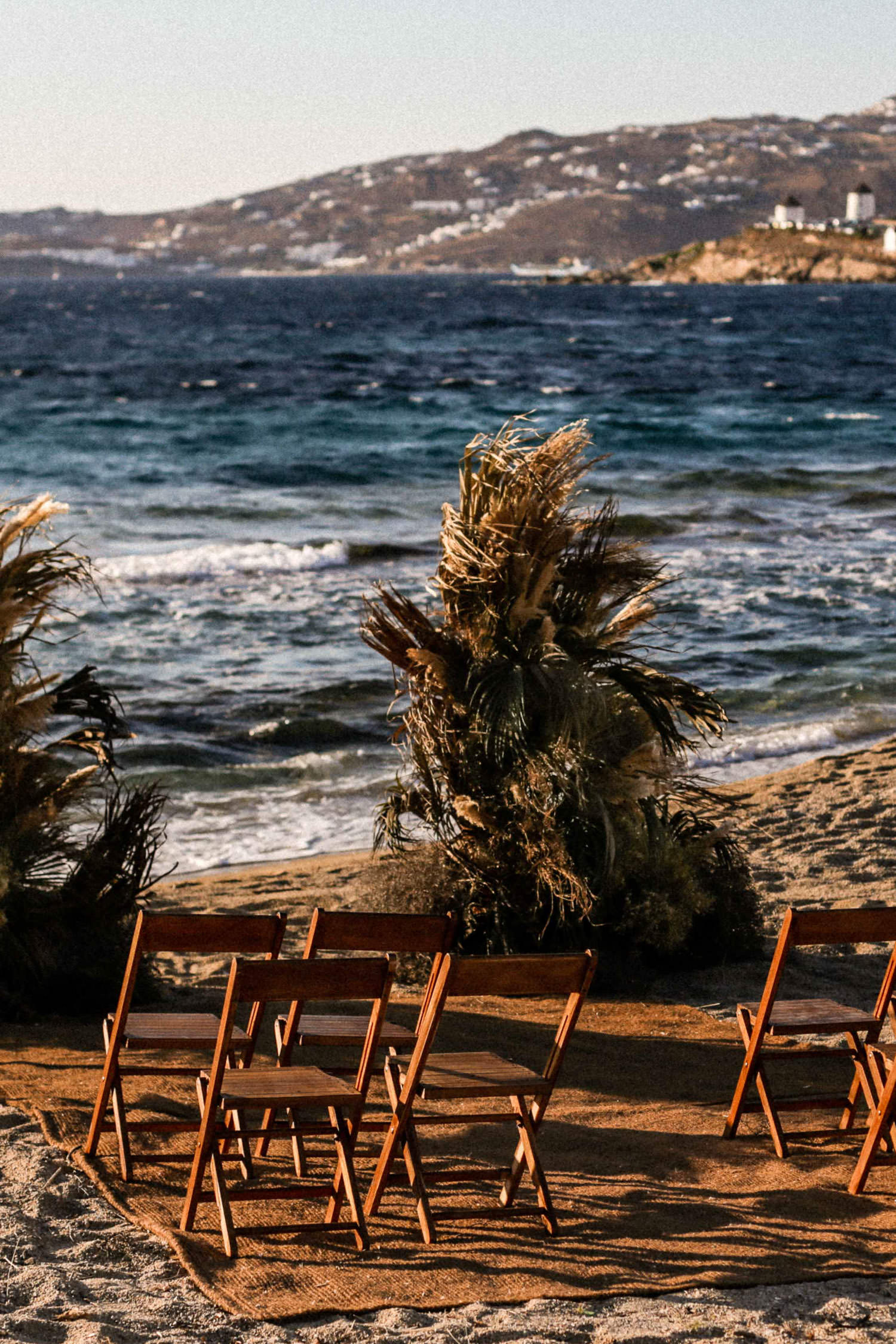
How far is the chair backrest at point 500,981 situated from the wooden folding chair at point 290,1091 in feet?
0.44

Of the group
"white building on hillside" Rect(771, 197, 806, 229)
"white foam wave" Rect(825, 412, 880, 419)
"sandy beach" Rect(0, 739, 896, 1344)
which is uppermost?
"white building on hillside" Rect(771, 197, 806, 229)

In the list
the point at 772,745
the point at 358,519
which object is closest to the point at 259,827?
the point at 772,745

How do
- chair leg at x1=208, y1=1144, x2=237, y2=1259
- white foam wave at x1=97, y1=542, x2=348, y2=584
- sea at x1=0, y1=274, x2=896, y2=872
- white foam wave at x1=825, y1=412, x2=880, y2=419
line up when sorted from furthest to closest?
white foam wave at x1=825, y1=412, x2=880, y2=419
white foam wave at x1=97, y1=542, x2=348, y2=584
sea at x1=0, y1=274, x2=896, y2=872
chair leg at x1=208, y1=1144, x2=237, y2=1259

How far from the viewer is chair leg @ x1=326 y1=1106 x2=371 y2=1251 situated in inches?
174

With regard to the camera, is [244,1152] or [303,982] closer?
[303,982]

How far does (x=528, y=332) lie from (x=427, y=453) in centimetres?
4153

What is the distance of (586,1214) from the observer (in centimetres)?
473

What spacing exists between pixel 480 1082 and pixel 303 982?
0.69 meters

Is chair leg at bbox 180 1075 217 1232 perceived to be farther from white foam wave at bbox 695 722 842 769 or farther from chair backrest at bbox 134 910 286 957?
white foam wave at bbox 695 722 842 769

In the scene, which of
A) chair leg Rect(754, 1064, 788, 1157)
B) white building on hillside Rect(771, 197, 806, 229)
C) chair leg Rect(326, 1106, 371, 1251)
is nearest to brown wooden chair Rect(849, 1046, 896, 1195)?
chair leg Rect(754, 1064, 788, 1157)

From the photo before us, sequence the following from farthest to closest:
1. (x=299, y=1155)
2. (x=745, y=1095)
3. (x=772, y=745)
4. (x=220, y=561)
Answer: (x=220, y=561), (x=772, y=745), (x=745, y=1095), (x=299, y=1155)

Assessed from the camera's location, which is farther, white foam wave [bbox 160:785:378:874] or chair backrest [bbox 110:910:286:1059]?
white foam wave [bbox 160:785:378:874]

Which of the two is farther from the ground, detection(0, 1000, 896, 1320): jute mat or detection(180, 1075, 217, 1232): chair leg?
detection(180, 1075, 217, 1232): chair leg

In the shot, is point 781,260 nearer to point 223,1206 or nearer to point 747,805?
point 747,805
